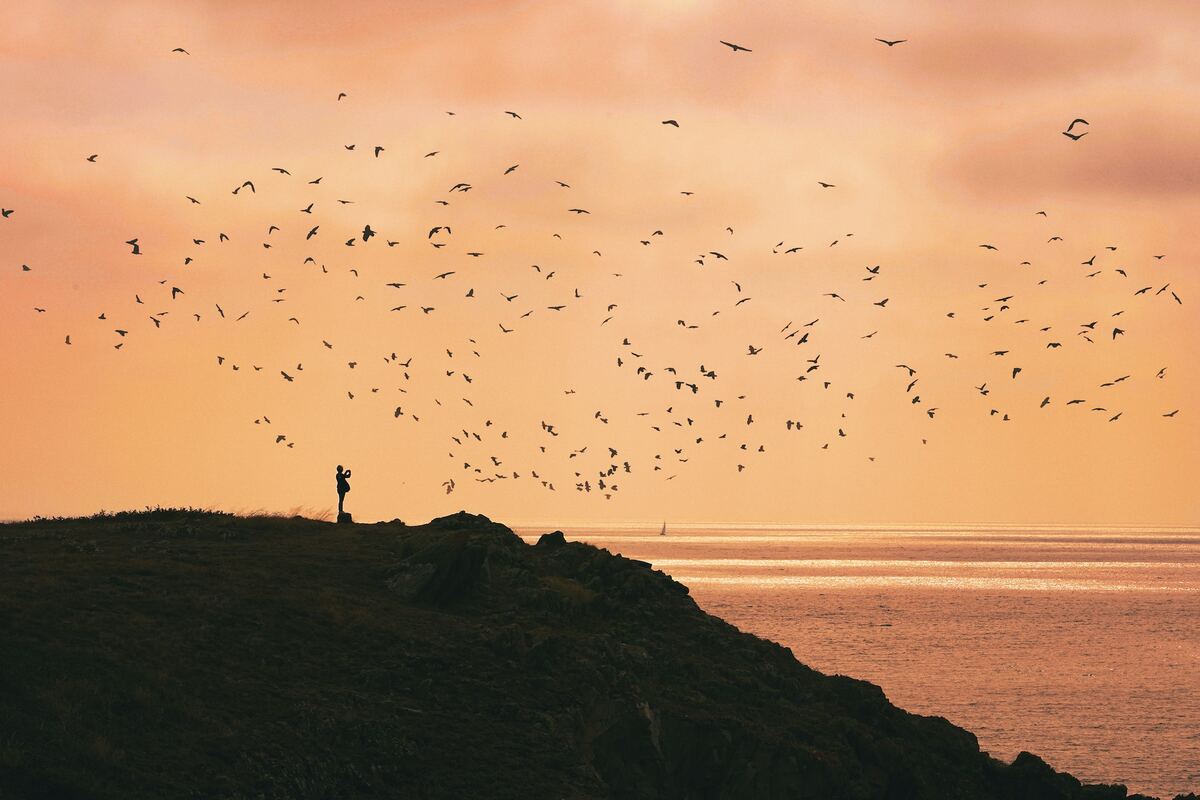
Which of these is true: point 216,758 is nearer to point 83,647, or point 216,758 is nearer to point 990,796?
point 83,647

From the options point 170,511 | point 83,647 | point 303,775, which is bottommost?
point 303,775

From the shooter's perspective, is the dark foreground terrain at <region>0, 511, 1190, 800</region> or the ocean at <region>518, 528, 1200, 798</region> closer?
the dark foreground terrain at <region>0, 511, 1190, 800</region>

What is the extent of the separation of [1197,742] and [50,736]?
67870 millimetres

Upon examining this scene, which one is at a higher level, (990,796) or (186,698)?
(186,698)

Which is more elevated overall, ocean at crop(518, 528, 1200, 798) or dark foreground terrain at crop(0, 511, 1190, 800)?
dark foreground terrain at crop(0, 511, 1190, 800)

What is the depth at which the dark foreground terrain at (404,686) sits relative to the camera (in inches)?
1123

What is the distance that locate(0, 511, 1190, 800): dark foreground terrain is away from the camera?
28.5 meters

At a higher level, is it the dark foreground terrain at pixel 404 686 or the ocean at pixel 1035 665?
A: the dark foreground terrain at pixel 404 686

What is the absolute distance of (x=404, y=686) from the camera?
111ft

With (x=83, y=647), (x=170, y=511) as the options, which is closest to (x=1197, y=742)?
(x=170, y=511)

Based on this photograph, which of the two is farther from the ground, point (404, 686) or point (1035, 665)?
point (404, 686)

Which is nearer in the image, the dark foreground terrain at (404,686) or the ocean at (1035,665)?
the dark foreground terrain at (404,686)

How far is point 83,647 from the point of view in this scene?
3108 centimetres

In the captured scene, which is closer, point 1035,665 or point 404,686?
A: point 404,686
